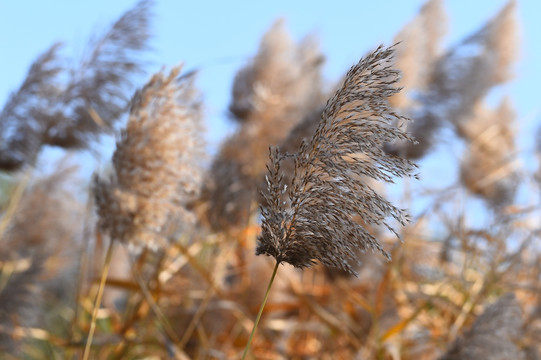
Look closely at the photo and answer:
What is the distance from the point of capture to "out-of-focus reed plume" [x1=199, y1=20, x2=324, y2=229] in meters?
2.52

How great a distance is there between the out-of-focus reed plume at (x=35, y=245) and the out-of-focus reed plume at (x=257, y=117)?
90 centimetres

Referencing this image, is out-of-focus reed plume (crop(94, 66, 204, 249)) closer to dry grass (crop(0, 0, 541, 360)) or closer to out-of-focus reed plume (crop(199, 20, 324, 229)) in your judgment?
dry grass (crop(0, 0, 541, 360))

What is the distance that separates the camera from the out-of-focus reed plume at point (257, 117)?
8.25 ft

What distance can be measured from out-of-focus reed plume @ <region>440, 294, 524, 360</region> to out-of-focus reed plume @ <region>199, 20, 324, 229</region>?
1.04m

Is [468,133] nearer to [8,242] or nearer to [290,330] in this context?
[290,330]

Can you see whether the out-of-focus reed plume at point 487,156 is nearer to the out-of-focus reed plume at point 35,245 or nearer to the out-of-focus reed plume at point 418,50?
the out-of-focus reed plume at point 418,50

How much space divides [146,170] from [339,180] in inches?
27.3

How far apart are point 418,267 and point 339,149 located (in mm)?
2553

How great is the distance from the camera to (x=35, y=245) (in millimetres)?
3070

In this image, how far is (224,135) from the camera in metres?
2.89

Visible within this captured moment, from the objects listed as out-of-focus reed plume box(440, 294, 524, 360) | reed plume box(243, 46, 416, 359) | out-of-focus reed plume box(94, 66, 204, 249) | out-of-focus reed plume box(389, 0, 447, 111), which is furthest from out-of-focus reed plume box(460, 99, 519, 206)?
reed plume box(243, 46, 416, 359)

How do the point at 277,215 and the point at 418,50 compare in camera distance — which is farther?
the point at 418,50

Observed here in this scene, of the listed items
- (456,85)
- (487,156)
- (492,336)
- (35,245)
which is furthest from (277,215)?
(487,156)

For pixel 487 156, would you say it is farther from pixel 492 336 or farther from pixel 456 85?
pixel 492 336
